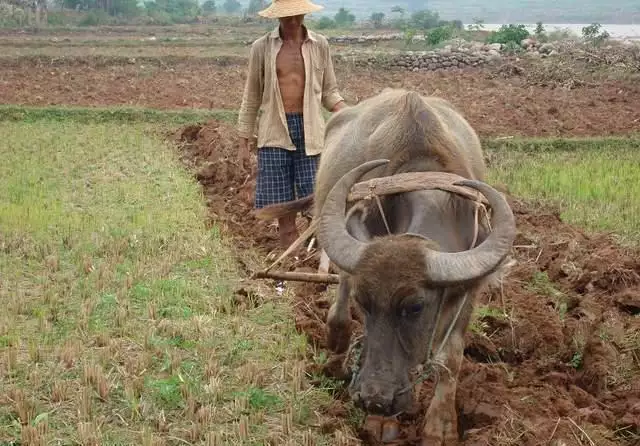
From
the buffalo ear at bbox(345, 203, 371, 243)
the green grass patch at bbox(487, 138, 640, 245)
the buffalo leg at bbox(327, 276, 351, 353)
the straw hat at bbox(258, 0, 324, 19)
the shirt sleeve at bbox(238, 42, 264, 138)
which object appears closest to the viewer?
the buffalo ear at bbox(345, 203, 371, 243)

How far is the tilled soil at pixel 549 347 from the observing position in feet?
11.3

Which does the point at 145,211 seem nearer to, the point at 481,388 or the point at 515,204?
the point at 515,204


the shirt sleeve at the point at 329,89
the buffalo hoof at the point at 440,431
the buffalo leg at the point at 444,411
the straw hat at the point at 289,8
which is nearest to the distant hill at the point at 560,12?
the shirt sleeve at the point at 329,89

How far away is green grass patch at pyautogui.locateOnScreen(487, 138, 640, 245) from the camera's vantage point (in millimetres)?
7297

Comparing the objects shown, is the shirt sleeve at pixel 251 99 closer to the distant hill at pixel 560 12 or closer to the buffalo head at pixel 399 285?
the buffalo head at pixel 399 285

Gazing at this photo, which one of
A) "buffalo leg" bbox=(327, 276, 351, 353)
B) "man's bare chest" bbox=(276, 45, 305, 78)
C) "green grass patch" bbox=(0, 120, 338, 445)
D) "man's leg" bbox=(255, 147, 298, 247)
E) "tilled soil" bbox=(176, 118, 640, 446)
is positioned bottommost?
"tilled soil" bbox=(176, 118, 640, 446)

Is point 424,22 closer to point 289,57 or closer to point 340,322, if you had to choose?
point 289,57

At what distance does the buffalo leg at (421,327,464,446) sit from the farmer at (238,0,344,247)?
2.49 m

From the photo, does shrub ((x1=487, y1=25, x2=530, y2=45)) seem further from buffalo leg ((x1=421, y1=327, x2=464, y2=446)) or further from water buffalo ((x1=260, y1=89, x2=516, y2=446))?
buffalo leg ((x1=421, y1=327, x2=464, y2=446))

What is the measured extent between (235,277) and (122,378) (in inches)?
69.4

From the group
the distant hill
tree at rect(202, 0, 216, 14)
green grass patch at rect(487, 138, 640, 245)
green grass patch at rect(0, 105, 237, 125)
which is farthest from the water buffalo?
the distant hill

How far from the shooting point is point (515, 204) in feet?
25.8

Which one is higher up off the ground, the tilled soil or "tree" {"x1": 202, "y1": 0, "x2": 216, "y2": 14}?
"tree" {"x1": 202, "y1": 0, "x2": 216, "y2": 14}

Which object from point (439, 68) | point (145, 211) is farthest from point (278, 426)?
point (439, 68)
